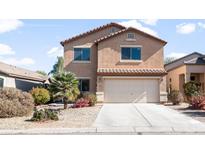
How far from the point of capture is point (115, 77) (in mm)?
28312

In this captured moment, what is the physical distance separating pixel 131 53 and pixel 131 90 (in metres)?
3.48

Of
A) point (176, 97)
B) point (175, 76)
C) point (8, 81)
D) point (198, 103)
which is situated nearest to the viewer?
point (198, 103)

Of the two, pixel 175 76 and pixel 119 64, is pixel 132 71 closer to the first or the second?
pixel 119 64

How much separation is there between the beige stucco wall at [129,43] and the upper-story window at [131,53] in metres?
0.37

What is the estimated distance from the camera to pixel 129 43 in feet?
95.9

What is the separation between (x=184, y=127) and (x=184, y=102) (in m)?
14.9

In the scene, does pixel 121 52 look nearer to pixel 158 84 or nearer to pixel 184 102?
pixel 158 84

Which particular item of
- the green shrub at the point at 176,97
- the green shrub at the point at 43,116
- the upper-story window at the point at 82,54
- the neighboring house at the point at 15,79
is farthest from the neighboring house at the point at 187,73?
the green shrub at the point at 43,116

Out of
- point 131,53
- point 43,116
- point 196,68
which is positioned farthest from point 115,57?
point 43,116

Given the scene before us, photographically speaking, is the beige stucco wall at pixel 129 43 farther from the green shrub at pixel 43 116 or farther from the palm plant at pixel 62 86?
the green shrub at pixel 43 116

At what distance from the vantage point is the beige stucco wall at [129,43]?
2906 centimetres
